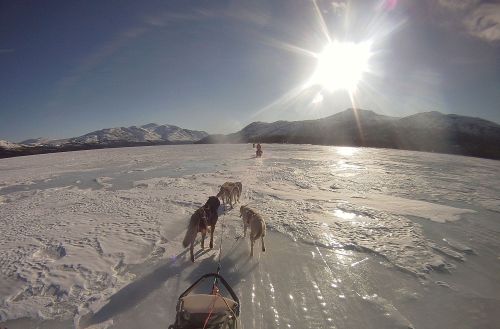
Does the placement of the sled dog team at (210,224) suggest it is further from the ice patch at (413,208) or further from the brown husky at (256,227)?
the ice patch at (413,208)

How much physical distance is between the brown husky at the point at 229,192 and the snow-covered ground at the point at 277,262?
0.79m

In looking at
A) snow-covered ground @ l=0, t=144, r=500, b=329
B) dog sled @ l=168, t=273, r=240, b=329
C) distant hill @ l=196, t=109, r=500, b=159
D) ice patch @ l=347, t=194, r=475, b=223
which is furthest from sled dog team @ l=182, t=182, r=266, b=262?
distant hill @ l=196, t=109, r=500, b=159

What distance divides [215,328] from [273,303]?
5.52 ft

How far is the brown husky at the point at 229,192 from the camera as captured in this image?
9.97 metres

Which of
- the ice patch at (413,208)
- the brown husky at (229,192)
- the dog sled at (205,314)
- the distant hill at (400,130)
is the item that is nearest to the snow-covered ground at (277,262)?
the ice patch at (413,208)

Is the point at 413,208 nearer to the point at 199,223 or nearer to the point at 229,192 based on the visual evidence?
the point at 229,192

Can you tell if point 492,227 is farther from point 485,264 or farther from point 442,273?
point 442,273

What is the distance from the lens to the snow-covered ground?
418cm

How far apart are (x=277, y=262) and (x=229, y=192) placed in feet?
15.0

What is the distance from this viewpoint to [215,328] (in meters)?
2.95

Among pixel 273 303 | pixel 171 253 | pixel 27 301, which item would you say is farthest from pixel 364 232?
pixel 27 301

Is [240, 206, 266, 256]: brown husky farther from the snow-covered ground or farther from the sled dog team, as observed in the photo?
the snow-covered ground

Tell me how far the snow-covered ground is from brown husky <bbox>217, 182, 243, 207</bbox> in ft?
2.60

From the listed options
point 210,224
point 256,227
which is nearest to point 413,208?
point 256,227
